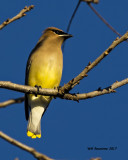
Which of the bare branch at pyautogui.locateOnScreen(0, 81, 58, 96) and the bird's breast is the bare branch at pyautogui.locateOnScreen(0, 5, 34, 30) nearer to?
the bare branch at pyautogui.locateOnScreen(0, 81, 58, 96)

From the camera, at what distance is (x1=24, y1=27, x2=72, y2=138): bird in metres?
5.79

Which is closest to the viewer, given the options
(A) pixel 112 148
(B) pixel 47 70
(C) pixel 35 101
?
(A) pixel 112 148

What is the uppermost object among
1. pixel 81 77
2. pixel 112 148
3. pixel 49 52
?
pixel 49 52

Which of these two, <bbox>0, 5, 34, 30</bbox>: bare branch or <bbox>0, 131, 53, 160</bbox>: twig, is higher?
<bbox>0, 5, 34, 30</bbox>: bare branch

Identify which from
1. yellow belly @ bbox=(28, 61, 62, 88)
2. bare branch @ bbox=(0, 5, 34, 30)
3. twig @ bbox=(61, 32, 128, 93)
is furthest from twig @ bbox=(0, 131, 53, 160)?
yellow belly @ bbox=(28, 61, 62, 88)

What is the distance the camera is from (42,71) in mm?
5777

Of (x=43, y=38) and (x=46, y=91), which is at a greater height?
(x=43, y=38)

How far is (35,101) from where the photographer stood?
6.37 meters

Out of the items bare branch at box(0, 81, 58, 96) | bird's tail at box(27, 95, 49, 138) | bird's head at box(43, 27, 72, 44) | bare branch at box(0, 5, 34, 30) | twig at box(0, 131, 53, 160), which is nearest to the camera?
twig at box(0, 131, 53, 160)

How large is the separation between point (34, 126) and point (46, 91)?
91.7 inches

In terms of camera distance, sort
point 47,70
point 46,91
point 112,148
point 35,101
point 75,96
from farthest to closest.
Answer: point 35,101, point 47,70, point 112,148, point 46,91, point 75,96

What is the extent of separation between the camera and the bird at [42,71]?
19.0ft

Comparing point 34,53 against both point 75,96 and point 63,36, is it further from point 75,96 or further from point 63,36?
point 75,96

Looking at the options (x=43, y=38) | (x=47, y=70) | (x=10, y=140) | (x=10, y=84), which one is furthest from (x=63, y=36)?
(x=10, y=140)
